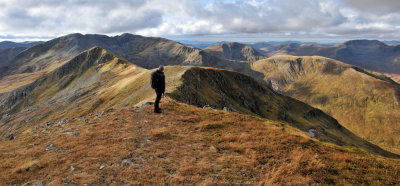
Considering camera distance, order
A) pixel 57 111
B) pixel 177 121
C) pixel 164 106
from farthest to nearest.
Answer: pixel 57 111, pixel 164 106, pixel 177 121

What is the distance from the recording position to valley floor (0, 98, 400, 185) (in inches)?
423

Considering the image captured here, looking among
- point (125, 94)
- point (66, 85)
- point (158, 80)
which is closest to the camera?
point (158, 80)

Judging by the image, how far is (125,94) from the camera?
2904 inches

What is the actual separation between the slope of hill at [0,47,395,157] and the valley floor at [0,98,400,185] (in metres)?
28.7

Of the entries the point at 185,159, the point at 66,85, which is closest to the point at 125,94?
the point at 185,159

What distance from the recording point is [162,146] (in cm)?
1441

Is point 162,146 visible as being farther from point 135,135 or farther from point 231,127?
point 231,127

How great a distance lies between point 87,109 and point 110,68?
7572 cm

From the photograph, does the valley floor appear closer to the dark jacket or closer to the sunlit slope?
the dark jacket

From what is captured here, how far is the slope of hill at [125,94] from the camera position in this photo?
7300 centimetres

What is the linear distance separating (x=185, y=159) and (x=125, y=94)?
2620 inches

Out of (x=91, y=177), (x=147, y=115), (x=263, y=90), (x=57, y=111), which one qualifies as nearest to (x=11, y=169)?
(x=91, y=177)

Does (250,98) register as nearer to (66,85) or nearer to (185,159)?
(185,159)

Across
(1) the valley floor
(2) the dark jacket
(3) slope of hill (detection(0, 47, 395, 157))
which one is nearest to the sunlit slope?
(3) slope of hill (detection(0, 47, 395, 157))
